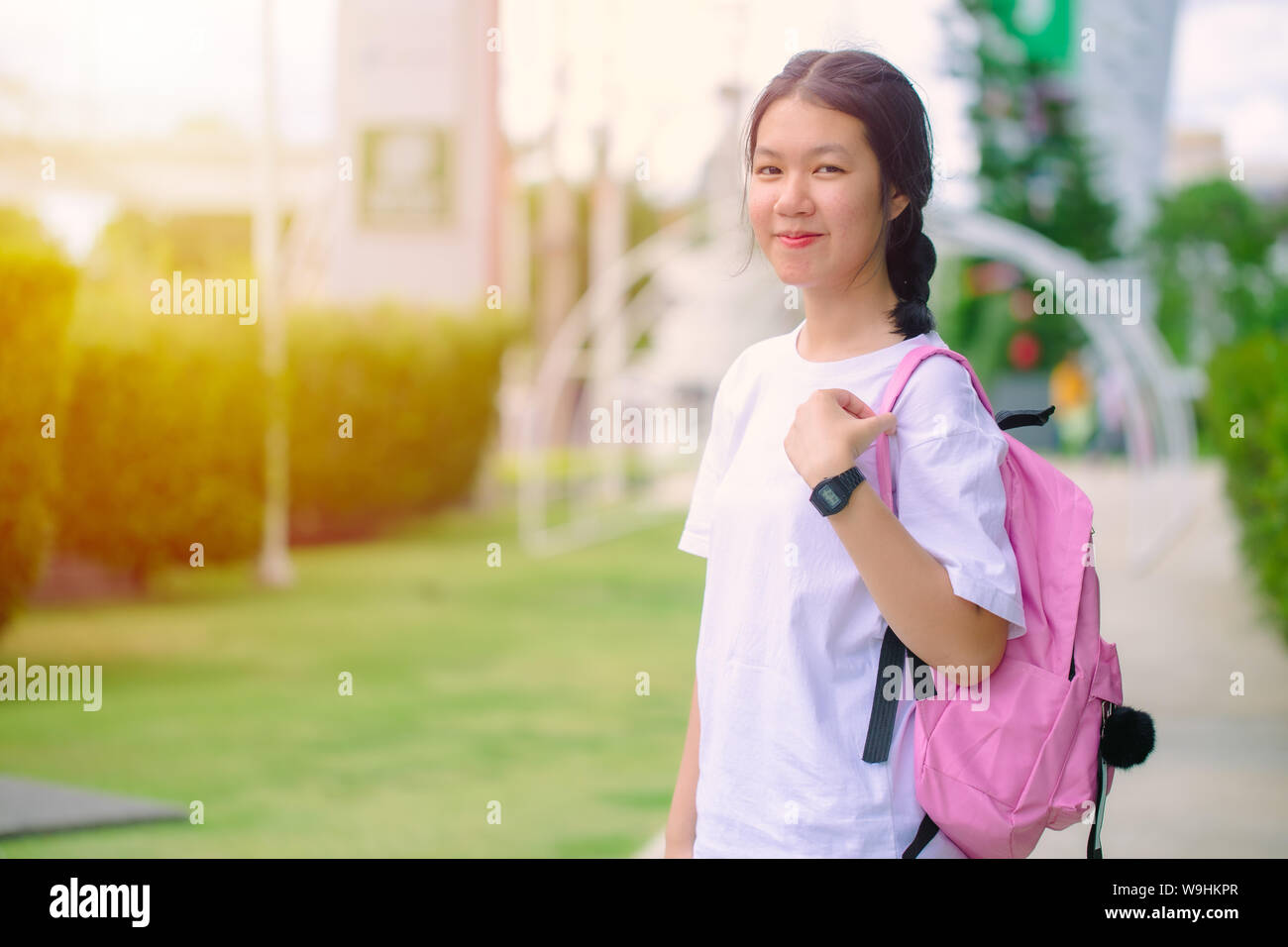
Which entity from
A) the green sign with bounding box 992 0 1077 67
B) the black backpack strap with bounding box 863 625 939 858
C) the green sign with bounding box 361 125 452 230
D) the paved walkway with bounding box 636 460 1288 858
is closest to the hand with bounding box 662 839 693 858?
the black backpack strap with bounding box 863 625 939 858

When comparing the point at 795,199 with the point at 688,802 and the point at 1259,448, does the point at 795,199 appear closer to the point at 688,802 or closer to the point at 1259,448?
the point at 688,802

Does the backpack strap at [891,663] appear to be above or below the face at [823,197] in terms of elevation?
below

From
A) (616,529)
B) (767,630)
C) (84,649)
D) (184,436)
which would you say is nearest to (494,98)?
(616,529)

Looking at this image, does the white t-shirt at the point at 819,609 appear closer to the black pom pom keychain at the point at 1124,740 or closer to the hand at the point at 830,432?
the hand at the point at 830,432

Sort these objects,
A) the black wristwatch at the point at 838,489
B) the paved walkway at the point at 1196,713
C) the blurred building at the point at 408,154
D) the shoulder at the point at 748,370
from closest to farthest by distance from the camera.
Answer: the black wristwatch at the point at 838,489 < the shoulder at the point at 748,370 < the paved walkway at the point at 1196,713 < the blurred building at the point at 408,154

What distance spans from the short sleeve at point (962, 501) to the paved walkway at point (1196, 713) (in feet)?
9.10

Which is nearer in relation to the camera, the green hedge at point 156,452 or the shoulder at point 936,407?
the shoulder at point 936,407

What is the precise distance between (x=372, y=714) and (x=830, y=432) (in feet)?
18.1

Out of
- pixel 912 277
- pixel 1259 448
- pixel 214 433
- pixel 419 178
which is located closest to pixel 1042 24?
pixel 419 178

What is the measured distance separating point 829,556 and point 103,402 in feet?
27.9

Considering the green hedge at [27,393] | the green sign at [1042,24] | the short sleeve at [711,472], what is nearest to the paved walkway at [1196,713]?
the short sleeve at [711,472]

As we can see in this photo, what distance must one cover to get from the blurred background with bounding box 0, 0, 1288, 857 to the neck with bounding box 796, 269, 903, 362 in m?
0.24

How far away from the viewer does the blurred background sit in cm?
540

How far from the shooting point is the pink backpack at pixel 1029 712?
1.53m
